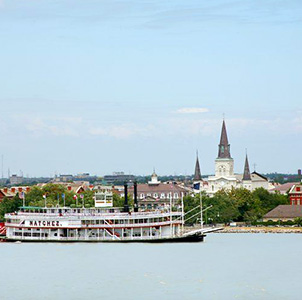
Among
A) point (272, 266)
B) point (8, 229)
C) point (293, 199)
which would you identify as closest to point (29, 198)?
point (293, 199)

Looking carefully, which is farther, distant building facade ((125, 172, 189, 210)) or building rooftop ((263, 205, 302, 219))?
distant building facade ((125, 172, 189, 210))

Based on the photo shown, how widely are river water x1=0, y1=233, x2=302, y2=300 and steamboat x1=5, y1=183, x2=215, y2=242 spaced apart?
1.77m

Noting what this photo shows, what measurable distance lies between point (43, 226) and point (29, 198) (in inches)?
2129

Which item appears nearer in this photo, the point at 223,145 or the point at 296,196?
the point at 296,196

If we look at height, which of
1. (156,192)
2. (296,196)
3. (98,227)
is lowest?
(98,227)

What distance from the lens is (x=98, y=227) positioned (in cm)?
9694

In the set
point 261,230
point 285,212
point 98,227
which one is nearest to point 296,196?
point 285,212

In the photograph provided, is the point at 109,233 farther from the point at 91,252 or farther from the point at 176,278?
the point at 176,278

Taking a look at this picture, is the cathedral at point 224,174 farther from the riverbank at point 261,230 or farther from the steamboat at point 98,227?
the steamboat at point 98,227

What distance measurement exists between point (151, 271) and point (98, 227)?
22.0 meters

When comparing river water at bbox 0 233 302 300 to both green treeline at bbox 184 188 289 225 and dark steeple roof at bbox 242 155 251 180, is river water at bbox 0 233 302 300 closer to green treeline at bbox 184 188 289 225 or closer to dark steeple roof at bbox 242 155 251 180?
green treeline at bbox 184 188 289 225

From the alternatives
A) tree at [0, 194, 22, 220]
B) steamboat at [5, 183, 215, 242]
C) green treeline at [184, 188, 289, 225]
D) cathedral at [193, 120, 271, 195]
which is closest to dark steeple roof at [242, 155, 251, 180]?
cathedral at [193, 120, 271, 195]

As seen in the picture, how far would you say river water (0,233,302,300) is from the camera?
2606 inches

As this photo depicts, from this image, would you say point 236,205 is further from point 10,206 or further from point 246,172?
point 246,172
